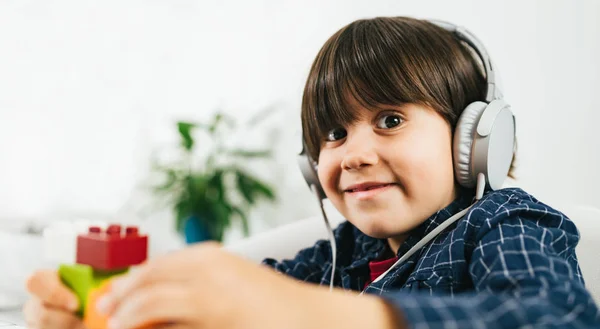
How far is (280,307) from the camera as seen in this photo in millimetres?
280

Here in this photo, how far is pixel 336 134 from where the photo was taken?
2.62ft

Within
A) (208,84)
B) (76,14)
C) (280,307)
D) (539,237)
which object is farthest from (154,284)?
(76,14)

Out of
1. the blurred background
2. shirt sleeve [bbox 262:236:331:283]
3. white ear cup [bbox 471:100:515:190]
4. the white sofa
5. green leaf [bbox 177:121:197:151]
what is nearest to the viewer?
white ear cup [bbox 471:100:515:190]

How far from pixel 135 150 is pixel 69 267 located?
7.36 feet

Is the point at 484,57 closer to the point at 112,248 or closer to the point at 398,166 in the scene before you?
the point at 398,166

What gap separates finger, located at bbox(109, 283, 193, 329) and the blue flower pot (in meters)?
1.90

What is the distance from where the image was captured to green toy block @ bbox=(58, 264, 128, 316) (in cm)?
35

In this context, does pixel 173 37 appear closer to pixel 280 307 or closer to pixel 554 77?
pixel 554 77

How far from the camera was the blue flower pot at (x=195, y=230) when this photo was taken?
2.16 meters

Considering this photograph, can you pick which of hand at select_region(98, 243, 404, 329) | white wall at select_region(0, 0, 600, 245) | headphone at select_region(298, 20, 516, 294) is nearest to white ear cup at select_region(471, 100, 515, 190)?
headphone at select_region(298, 20, 516, 294)

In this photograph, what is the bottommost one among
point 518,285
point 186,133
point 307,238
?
point 518,285

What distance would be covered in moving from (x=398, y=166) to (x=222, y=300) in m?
0.48

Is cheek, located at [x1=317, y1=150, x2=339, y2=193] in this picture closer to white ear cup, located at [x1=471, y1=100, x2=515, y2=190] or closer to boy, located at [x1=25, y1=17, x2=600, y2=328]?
boy, located at [x1=25, y1=17, x2=600, y2=328]

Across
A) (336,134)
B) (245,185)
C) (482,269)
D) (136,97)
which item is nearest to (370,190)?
(336,134)
